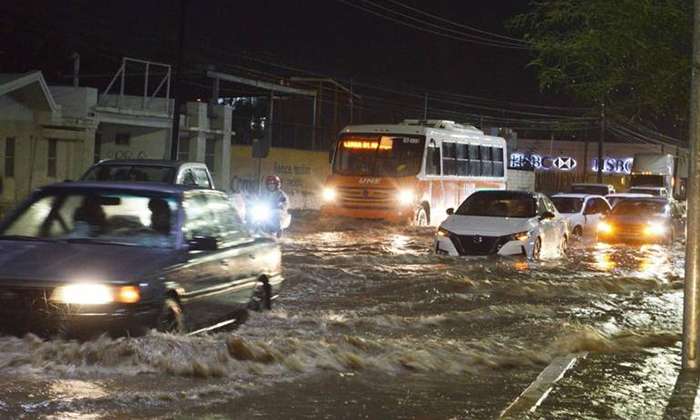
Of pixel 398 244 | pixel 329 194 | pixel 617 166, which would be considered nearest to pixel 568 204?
pixel 329 194

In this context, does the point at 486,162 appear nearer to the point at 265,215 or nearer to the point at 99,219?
the point at 265,215

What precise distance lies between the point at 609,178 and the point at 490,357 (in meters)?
79.1

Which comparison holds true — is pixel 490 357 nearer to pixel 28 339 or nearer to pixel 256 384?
pixel 256 384

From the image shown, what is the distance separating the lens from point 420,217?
100 feet

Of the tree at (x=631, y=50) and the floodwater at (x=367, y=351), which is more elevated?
the tree at (x=631, y=50)

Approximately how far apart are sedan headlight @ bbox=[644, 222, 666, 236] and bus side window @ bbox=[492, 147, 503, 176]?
7.96 m

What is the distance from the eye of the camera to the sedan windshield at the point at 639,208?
2938 centimetres

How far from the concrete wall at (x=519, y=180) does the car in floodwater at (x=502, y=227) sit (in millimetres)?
30869

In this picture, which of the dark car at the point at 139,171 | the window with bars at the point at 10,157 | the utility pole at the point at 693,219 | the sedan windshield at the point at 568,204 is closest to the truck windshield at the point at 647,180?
the sedan windshield at the point at 568,204

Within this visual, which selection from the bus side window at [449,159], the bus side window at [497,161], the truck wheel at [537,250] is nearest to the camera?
the truck wheel at [537,250]

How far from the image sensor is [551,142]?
94188 mm

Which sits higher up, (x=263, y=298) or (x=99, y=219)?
(x=99, y=219)

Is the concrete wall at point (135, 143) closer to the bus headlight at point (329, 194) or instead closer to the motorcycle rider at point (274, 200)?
the bus headlight at point (329, 194)

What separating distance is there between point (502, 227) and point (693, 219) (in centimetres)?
1160
